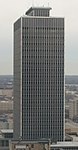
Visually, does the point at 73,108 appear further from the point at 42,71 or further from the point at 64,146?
the point at 64,146

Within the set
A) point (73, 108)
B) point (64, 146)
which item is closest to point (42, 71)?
point (64, 146)

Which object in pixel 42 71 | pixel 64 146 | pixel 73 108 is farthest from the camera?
pixel 73 108

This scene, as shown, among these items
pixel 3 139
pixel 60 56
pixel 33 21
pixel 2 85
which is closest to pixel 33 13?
pixel 33 21

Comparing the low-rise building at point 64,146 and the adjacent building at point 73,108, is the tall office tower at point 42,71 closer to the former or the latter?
the low-rise building at point 64,146

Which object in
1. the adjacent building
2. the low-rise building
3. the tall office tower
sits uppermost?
the tall office tower

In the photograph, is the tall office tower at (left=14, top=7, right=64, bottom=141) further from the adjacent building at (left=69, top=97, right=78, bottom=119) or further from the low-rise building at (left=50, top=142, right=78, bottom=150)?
the adjacent building at (left=69, top=97, right=78, bottom=119)

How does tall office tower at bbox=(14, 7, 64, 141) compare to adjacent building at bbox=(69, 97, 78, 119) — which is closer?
tall office tower at bbox=(14, 7, 64, 141)

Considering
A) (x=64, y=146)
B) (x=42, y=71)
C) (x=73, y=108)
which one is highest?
(x=42, y=71)

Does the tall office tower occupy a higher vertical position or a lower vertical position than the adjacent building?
higher

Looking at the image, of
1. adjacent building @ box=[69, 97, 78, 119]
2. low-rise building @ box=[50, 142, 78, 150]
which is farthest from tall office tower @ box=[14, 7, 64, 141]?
adjacent building @ box=[69, 97, 78, 119]
